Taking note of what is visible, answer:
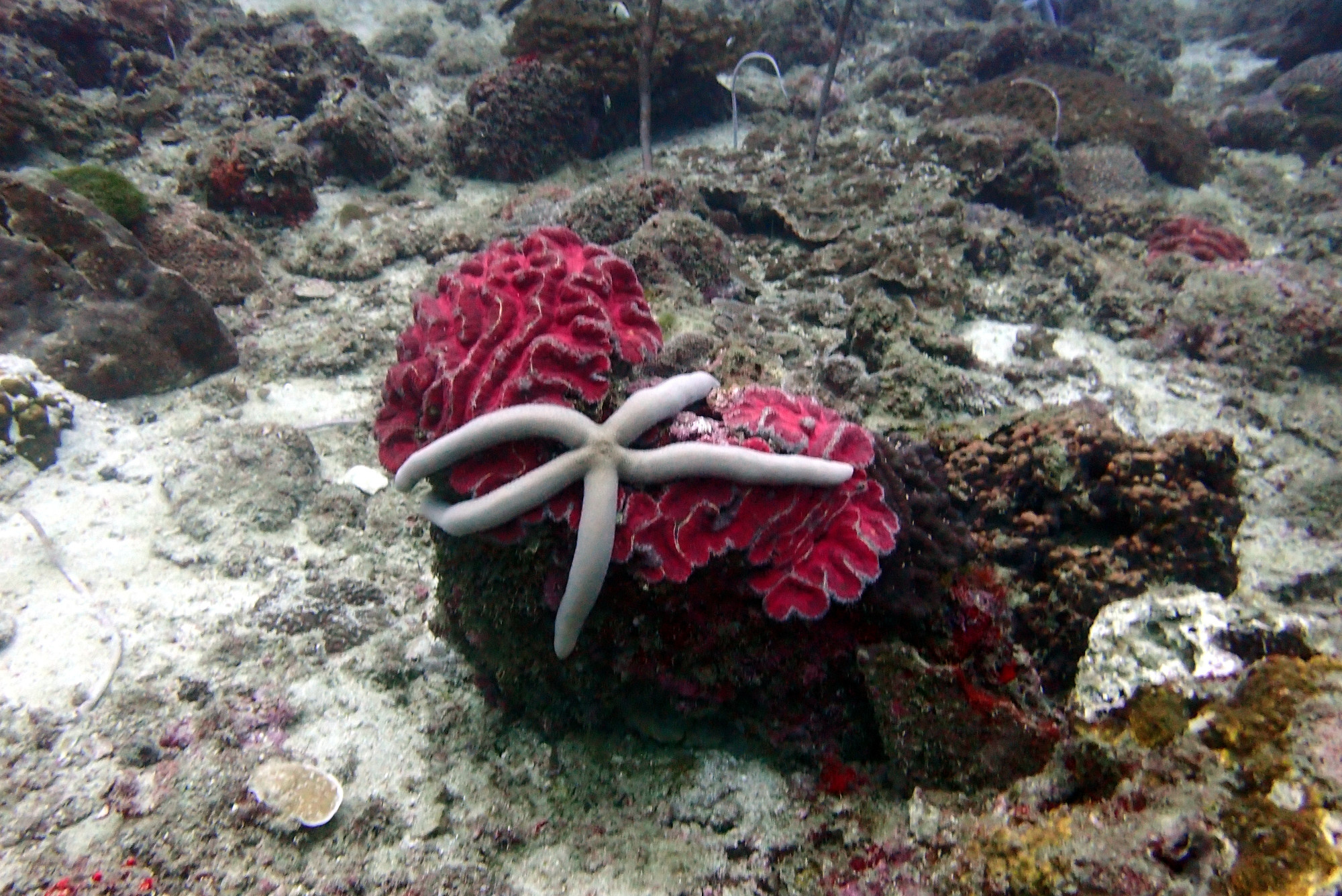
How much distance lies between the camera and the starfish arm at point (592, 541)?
2586mm

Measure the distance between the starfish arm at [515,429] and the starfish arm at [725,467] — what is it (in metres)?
0.25

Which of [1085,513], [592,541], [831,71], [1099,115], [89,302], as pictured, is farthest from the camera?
[1099,115]

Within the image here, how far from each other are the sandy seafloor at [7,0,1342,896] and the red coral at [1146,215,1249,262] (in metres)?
3.50

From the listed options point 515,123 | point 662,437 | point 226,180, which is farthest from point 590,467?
point 515,123

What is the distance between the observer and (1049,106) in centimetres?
1029

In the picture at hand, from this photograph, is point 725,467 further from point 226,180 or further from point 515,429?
point 226,180

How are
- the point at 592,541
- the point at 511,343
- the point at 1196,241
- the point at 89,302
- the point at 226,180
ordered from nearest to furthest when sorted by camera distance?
the point at 592,541
the point at 511,343
the point at 89,302
the point at 226,180
the point at 1196,241

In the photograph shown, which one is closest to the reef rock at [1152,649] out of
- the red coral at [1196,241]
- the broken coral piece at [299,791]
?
the broken coral piece at [299,791]

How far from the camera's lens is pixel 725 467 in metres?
2.62

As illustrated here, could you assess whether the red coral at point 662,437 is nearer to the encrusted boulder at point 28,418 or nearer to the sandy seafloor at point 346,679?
the sandy seafloor at point 346,679

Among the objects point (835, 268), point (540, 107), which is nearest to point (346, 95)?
point (540, 107)

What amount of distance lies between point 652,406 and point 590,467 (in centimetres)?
40

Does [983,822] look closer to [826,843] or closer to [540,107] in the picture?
[826,843]

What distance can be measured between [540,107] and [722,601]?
8.55m
